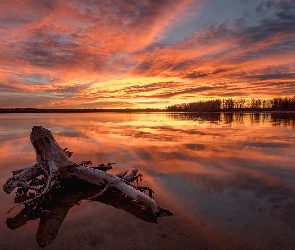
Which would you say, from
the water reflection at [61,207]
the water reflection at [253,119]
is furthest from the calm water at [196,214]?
the water reflection at [253,119]

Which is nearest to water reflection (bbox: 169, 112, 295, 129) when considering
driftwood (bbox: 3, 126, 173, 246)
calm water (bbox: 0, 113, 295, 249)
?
calm water (bbox: 0, 113, 295, 249)

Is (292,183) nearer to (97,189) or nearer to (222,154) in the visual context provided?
(222,154)

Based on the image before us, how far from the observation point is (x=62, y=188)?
323 inches

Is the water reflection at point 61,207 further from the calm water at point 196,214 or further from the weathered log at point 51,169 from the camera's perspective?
the weathered log at point 51,169

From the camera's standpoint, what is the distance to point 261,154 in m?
12.9

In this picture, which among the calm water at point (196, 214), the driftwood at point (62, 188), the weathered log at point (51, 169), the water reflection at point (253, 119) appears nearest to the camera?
the calm water at point (196, 214)

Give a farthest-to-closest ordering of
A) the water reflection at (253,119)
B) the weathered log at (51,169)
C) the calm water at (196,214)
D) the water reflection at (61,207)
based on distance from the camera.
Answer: the water reflection at (253,119) < the weathered log at (51,169) < the water reflection at (61,207) < the calm water at (196,214)

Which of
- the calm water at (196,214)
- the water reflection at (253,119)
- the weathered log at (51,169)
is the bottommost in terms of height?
the water reflection at (253,119)

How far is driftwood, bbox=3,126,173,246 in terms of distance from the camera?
20.2ft

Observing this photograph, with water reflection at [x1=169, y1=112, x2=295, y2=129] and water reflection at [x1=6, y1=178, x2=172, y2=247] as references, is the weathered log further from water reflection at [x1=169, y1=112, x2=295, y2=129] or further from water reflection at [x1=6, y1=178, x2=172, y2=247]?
water reflection at [x1=169, y1=112, x2=295, y2=129]

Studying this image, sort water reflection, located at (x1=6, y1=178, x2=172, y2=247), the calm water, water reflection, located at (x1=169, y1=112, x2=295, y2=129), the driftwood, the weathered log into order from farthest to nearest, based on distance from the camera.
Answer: water reflection, located at (x1=169, y1=112, x2=295, y2=129) → the weathered log → the driftwood → water reflection, located at (x1=6, y1=178, x2=172, y2=247) → the calm water

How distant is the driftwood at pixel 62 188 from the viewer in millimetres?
6168

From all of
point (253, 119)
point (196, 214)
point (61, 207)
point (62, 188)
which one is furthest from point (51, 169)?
point (253, 119)

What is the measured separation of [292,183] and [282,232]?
143 inches
